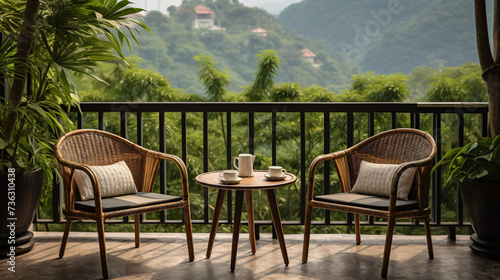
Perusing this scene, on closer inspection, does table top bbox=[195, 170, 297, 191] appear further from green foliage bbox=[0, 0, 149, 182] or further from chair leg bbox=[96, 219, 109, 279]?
green foliage bbox=[0, 0, 149, 182]

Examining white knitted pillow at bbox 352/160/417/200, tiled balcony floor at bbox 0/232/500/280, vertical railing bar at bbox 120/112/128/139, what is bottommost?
tiled balcony floor at bbox 0/232/500/280

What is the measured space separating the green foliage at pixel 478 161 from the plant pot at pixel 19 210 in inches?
102

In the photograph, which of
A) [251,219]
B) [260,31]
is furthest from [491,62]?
[260,31]

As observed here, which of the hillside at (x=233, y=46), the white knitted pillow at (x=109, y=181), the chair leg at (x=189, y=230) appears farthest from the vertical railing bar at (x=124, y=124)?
the hillside at (x=233, y=46)

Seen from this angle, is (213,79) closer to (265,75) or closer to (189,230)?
(265,75)

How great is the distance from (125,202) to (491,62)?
248 cm

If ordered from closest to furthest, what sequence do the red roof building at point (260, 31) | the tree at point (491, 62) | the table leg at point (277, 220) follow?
1. the table leg at point (277, 220)
2. the tree at point (491, 62)
3. the red roof building at point (260, 31)

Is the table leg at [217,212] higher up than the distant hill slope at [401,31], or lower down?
lower down

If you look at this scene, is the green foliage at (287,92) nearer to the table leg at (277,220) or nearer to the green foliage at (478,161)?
the green foliage at (478,161)

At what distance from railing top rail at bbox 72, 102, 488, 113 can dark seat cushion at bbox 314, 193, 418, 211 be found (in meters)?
0.68

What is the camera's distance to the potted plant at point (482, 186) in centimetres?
299

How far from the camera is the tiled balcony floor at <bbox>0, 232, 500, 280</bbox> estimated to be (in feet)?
9.30

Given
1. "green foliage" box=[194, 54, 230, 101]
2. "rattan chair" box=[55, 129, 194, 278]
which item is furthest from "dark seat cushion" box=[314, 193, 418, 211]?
"green foliage" box=[194, 54, 230, 101]

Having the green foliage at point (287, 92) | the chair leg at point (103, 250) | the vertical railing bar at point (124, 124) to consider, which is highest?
the green foliage at point (287, 92)
